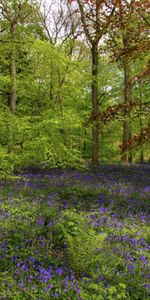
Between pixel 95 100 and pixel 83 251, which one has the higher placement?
pixel 95 100

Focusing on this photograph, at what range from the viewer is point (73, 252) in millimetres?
4648

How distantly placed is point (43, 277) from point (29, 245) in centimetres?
120

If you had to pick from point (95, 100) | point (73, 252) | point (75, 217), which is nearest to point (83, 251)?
point (73, 252)

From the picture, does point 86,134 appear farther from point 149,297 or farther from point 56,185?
point 149,297

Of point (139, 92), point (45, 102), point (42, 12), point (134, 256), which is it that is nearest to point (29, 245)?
point (134, 256)

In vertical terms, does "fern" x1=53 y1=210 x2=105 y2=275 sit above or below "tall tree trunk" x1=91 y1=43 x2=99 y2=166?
below

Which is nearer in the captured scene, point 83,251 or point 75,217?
point 83,251

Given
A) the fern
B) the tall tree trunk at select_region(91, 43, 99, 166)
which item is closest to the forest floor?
the fern

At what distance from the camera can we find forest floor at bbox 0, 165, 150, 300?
159 inches

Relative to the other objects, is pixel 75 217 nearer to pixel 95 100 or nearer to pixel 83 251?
pixel 83 251

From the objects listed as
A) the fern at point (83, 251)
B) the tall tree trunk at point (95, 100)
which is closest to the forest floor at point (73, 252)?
the fern at point (83, 251)

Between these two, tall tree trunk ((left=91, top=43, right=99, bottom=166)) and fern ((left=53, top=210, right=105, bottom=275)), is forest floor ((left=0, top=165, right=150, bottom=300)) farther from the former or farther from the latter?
tall tree trunk ((left=91, top=43, right=99, bottom=166))

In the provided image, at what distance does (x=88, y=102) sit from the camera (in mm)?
25609

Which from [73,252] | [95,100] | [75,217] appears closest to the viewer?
[73,252]
